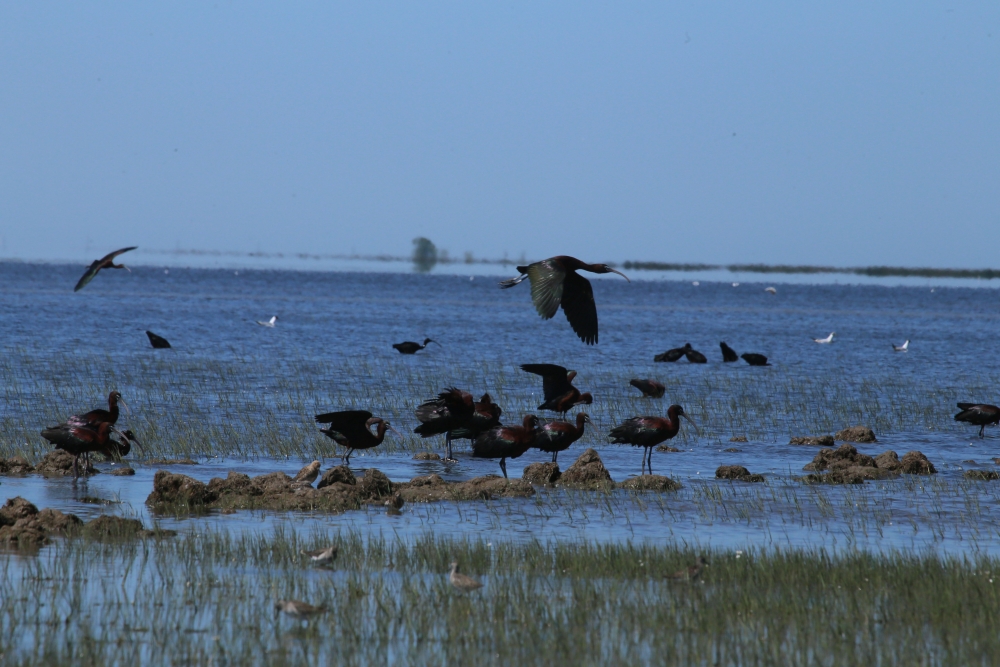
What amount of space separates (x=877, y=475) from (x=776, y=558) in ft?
16.8

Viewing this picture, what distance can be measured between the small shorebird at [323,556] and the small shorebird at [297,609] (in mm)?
1287

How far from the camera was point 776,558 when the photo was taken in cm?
925

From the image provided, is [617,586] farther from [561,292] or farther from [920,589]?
[561,292]

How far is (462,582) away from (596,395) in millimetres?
16146

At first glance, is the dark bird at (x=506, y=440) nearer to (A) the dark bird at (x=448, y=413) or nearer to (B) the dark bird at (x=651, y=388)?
(A) the dark bird at (x=448, y=413)

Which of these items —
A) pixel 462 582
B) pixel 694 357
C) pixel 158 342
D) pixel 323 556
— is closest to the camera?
pixel 462 582

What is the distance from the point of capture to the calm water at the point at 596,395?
11.2 metres

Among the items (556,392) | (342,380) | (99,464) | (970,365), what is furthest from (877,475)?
(970,365)

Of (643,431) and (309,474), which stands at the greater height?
(643,431)

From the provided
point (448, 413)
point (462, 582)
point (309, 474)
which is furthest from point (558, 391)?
point (462, 582)

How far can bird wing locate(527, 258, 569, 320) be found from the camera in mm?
12555

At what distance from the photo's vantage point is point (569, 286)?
13172mm

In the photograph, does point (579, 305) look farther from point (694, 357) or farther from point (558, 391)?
point (694, 357)

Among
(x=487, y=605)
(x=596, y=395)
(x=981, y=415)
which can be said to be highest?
(x=487, y=605)
